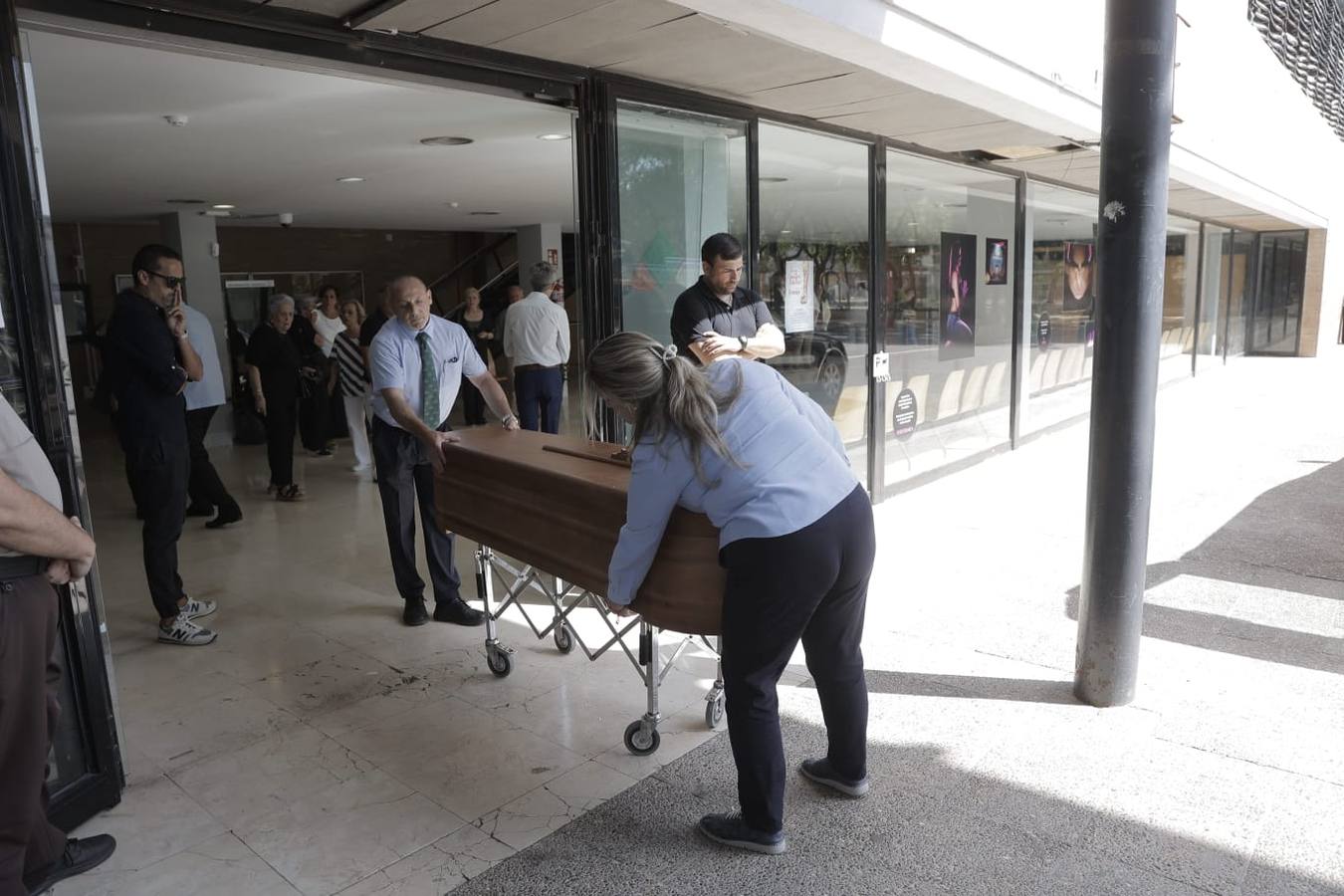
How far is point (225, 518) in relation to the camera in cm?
644

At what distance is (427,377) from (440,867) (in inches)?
87.4

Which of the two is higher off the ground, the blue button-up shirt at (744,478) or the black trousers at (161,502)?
the blue button-up shirt at (744,478)

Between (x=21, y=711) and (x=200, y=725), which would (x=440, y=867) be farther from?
(x=200, y=725)

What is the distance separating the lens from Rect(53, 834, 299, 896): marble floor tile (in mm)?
2535

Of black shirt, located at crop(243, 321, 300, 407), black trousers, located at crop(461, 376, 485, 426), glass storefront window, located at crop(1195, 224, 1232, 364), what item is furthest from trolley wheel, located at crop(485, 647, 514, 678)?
glass storefront window, located at crop(1195, 224, 1232, 364)

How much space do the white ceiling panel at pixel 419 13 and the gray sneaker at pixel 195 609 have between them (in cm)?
267

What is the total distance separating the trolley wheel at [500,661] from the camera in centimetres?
385

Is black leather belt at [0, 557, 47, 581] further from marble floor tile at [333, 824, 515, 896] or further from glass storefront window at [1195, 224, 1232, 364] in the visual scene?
glass storefront window at [1195, 224, 1232, 364]

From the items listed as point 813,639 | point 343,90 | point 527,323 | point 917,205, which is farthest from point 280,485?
point 813,639

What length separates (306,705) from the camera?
3.66m

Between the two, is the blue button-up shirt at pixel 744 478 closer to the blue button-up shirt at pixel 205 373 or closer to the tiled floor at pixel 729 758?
the tiled floor at pixel 729 758

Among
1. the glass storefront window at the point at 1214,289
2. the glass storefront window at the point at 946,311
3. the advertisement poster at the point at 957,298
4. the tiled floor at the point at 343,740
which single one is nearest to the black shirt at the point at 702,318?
the tiled floor at the point at 343,740

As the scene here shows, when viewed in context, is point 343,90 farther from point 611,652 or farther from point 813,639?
point 813,639

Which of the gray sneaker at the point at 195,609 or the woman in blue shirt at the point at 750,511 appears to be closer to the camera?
the woman in blue shirt at the point at 750,511
